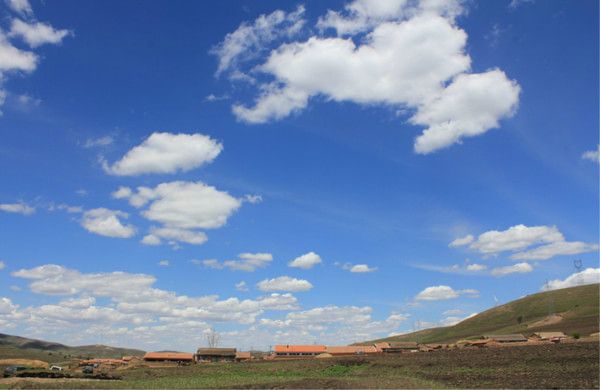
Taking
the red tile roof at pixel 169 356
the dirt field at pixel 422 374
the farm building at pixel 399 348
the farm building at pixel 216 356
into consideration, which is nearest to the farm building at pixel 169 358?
the red tile roof at pixel 169 356

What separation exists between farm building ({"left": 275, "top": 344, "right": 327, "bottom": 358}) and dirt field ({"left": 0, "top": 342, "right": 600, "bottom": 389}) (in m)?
52.4

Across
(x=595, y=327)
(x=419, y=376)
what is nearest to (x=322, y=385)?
(x=419, y=376)

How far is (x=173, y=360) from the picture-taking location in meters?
124

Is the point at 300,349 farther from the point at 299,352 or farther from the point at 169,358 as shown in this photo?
the point at 169,358

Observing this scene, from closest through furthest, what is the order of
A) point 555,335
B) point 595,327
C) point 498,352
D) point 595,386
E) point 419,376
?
1. point 595,386
2. point 419,376
3. point 498,352
4. point 555,335
5. point 595,327

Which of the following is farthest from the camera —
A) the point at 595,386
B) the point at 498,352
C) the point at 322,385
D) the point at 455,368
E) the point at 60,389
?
the point at 498,352

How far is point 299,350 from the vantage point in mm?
138625

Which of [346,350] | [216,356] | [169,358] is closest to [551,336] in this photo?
[346,350]

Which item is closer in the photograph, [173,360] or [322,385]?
[322,385]

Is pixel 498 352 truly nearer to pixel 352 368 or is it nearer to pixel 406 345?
pixel 352 368

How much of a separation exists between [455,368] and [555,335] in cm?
6956

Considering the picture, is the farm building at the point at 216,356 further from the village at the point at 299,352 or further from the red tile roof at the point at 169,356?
the red tile roof at the point at 169,356

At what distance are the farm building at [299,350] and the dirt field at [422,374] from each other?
172ft

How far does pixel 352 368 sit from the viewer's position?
77188 millimetres
